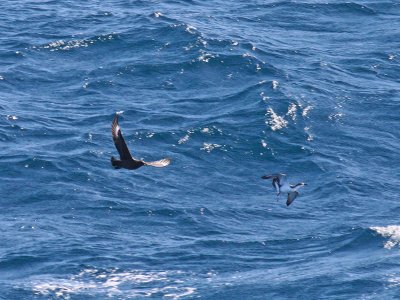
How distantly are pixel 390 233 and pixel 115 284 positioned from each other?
37.0 ft

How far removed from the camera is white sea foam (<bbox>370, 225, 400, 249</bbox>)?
51750 millimetres

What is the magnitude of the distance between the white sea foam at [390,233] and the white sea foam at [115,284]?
8.27 m

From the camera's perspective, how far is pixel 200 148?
58.3 m

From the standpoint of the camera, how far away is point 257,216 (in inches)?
2101

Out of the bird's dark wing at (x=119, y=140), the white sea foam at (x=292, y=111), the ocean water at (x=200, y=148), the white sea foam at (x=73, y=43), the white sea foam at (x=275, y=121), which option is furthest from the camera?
the white sea foam at (x=73, y=43)

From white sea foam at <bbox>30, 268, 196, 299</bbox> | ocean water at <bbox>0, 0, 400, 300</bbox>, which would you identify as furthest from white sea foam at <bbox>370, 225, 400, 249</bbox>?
white sea foam at <bbox>30, 268, 196, 299</bbox>

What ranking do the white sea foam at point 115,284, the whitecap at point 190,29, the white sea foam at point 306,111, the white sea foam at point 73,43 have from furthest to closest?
1. the whitecap at point 190,29
2. the white sea foam at point 73,43
3. the white sea foam at point 306,111
4. the white sea foam at point 115,284

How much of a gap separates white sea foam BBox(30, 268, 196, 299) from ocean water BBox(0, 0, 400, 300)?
8 cm

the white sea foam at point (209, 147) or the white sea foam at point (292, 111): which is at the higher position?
the white sea foam at point (292, 111)

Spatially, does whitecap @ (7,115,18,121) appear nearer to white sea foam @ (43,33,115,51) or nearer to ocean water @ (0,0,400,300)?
ocean water @ (0,0,400,300)

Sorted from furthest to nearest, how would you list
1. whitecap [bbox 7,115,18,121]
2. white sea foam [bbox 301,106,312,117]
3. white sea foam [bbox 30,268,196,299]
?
white sea foam [bbox 301,106,312,117] → whitecap [bbox 7,115,18,121] → white sea foam [bbox 30,268,196,299]

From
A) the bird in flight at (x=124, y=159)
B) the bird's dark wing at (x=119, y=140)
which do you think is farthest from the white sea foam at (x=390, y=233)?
the bird's dark wing at (x=119, y=140)

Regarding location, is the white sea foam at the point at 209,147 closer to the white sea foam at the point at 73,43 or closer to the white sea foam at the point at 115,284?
the white sea foam at the point at 115,284

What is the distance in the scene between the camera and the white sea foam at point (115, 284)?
47.4 meters
